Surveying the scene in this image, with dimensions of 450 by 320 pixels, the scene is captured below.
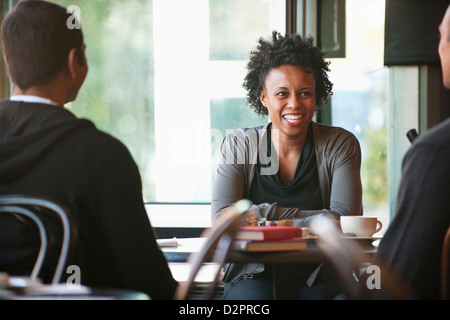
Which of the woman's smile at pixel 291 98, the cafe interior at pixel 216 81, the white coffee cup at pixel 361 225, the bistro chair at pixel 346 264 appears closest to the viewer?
the bistro chair at pixel 346 264

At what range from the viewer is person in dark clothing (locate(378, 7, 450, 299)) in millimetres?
1250

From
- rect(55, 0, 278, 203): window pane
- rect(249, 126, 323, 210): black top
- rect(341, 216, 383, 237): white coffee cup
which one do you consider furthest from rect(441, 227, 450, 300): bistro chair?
rect(55, 0, 278, 203): window pane

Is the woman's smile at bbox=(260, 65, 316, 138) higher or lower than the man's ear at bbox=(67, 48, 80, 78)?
lower

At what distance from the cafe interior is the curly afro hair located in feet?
2.50

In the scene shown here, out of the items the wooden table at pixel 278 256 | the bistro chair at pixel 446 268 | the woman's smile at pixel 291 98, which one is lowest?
the wooden table at pixel 278 256

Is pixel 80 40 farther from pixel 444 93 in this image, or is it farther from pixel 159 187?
pixel 444 93

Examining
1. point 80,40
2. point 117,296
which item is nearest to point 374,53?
point 80,40

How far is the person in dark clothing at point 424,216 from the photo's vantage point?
1.25 m

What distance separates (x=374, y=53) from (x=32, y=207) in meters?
2.85

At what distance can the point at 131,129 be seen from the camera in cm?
396

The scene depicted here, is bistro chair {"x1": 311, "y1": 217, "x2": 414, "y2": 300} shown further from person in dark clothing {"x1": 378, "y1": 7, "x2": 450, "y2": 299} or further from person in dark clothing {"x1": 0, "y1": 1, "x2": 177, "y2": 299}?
person in dark clothing {"x1": 0, "y1": 1, "x2": 177, "y2": 299}

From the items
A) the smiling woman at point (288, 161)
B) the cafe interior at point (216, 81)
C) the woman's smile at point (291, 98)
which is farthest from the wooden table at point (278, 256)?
the cafe interior at point (216, 81)

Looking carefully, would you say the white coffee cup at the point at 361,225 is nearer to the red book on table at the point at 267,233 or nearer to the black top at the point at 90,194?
the red book on table at the point at 267,233

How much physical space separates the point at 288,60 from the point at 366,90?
114 cm
